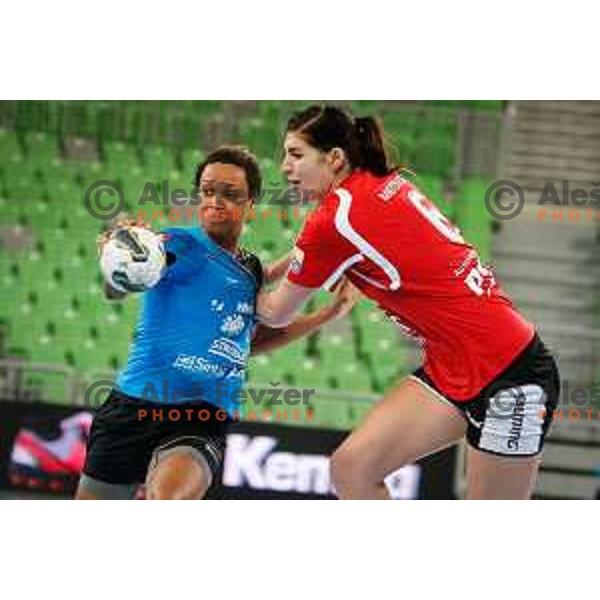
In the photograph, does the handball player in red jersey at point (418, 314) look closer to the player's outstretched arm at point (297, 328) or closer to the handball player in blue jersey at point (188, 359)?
the handball player in blue jersey at point (188, 359)

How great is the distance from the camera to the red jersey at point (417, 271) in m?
3.80

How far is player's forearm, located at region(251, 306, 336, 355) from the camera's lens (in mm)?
4531

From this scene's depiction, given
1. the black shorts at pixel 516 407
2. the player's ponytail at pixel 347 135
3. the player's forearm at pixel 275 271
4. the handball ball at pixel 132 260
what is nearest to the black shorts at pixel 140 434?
the handball ball at pixel 132 260

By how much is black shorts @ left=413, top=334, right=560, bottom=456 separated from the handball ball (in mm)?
1043

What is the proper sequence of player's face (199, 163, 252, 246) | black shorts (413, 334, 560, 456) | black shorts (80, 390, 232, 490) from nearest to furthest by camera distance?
black shorts (413, 334, 560, 456) → black shorts (80, 390, 232, 490) → player's face (199, 163, 252, 246)

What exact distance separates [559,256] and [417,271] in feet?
12.4

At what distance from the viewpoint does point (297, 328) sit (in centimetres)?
456

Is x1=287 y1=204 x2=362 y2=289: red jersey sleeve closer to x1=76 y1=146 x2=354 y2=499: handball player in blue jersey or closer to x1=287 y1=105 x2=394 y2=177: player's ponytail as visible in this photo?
x1=287 y1=105 x2=394 y2=177: player's ponytail

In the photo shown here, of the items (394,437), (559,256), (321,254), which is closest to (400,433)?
(394,437)

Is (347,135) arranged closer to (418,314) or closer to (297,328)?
(418,314)

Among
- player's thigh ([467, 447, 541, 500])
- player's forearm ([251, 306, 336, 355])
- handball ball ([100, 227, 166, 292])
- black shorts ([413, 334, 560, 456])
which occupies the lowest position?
player's thigh ([467, 447, 541, 500])

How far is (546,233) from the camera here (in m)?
7.34

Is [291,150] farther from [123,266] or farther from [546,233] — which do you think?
[546,233]

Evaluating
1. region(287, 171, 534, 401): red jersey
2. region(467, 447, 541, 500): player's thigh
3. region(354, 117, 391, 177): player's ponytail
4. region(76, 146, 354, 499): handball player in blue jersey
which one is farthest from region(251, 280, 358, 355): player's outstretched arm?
region(467, 447, 541, 500): player's thigh
